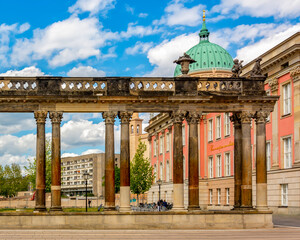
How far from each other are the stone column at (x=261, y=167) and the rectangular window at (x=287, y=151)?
1965 cm

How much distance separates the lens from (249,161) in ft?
109

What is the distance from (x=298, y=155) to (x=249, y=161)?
58.8ft

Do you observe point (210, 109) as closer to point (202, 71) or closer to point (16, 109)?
point (16, 109)

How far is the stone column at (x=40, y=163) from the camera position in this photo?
1278 inches

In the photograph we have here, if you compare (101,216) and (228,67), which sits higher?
(228,67)

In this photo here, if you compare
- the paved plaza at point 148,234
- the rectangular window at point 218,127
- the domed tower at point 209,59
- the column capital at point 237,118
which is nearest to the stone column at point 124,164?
the paved plaza at point 148,234

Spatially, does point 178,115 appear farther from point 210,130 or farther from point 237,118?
point 210,130

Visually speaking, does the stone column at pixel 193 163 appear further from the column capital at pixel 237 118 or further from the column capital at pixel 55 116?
the column capital at pixel 55 116

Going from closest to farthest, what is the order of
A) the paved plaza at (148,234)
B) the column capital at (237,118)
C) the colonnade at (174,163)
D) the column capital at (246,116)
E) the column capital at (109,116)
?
the paved plaza at (148,234), the colonnade at (174,163), the column capital at (109,116), the column capital at (246,116), the column capital at (237,118)

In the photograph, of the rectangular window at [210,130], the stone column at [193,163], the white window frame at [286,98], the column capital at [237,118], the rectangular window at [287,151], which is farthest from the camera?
the rectangular window at [210,130]

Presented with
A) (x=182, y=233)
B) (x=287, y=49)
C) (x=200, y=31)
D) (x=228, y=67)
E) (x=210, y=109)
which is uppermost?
(x=200, y=31)

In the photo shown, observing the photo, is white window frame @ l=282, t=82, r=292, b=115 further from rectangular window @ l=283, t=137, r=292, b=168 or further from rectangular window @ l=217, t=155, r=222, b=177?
rectangular window @ l=217, t=155, r=222, b=177

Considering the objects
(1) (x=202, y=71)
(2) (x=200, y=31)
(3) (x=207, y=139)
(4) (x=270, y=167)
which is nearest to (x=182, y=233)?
(4) (x=270, y=167)

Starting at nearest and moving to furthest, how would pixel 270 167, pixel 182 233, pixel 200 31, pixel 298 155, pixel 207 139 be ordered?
1. pixel 182 233
2. pixel 298 155
3. pixel 270 167
4. pixel 207 139
5. pixel 200 31
